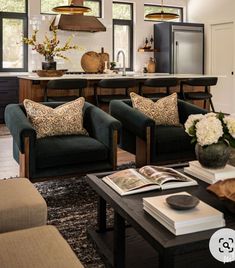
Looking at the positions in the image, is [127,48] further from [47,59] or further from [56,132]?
[56,132]

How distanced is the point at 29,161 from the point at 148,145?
1135mm

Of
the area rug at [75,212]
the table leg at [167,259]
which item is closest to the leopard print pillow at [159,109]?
the area rug at [75,212]

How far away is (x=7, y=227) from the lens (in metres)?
1.90

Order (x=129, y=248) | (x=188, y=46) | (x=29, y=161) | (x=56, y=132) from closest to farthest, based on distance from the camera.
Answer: (x=129, y=248), (x=29, y=161), (x=56, y=132), (x=188, y=46)

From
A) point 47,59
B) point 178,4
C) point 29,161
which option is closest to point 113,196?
point 29,161

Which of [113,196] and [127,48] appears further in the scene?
[127,48]

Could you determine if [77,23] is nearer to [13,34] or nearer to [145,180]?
[13,34]

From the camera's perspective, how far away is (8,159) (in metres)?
4.82

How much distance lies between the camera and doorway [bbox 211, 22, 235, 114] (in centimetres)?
901

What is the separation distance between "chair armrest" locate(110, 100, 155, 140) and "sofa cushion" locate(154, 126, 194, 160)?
6.5 inches

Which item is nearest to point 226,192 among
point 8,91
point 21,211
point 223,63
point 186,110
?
point 21,211

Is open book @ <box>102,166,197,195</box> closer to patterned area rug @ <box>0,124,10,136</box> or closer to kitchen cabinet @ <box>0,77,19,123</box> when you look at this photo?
patterned area rug @ <box>0,124,10,136</box>

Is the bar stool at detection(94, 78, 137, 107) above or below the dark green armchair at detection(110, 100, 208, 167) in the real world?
above

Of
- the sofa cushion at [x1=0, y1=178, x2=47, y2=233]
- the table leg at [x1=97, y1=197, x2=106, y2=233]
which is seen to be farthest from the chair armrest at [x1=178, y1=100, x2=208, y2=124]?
the sofa cushion at [x1=0, y1=178, x2=47, y2=233]
